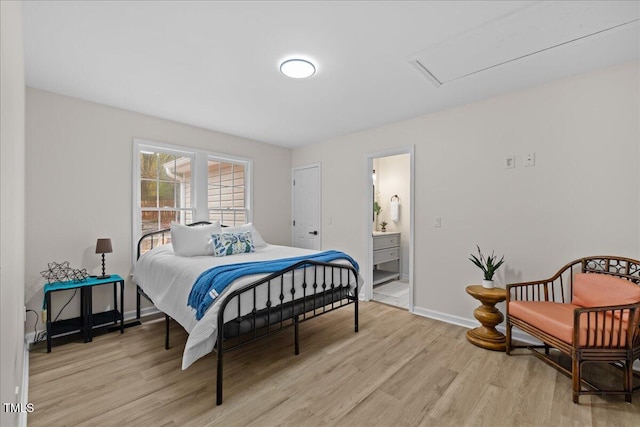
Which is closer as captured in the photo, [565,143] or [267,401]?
[267,401]

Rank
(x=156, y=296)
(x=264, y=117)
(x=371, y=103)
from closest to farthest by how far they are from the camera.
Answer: (x=156, y=296) → (x=371, y=103) → (x=264, y=117)

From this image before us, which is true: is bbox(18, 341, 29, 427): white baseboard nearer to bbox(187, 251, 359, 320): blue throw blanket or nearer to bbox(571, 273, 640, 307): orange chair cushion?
bbox(187, 251, 359, 320): blue throw blanket

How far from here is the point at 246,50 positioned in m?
2.18

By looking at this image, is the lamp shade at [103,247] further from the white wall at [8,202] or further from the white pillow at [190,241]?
the white wall at [8,202]

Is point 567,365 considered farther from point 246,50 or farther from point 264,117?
point 264,117

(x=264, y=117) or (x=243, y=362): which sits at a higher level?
(x=264, y=117)

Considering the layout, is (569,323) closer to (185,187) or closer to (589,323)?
(589,323)

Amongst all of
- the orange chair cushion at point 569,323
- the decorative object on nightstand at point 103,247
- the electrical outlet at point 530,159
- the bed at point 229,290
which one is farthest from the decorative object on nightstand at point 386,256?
the decorative object on nightstand at point 103,247

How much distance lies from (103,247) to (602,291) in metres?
4.49

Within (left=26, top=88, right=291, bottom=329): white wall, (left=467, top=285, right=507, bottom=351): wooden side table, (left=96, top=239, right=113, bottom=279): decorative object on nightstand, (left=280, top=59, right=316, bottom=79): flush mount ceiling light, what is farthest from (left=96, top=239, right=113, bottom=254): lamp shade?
(left=467, top=285, right=507, bottom=351): wooden side table

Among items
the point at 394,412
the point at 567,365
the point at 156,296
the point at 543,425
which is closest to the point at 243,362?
the point at 156,296

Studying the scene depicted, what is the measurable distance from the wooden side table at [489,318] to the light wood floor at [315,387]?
0.30 ft

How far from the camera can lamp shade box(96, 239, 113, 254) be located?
2961 mm

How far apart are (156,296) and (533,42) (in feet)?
12.5
